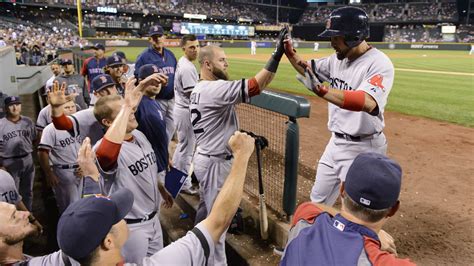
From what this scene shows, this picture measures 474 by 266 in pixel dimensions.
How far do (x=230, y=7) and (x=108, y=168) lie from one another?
66027 mm

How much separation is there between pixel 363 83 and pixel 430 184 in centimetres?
303

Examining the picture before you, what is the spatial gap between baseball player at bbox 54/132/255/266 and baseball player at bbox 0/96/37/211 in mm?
3799

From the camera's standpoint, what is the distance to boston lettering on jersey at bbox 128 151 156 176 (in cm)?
259

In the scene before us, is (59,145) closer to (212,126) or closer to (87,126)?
(87,126)

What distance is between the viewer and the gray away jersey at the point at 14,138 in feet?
15.4

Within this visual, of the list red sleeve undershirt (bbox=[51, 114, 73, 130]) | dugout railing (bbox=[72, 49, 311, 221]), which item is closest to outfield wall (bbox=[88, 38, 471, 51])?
dugout railing (bbox=[72, 49, 311, 221])

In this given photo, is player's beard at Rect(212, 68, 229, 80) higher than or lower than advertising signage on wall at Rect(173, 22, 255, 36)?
lower

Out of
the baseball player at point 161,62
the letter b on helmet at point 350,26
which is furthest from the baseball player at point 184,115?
the letter b on helmet at point 350,26

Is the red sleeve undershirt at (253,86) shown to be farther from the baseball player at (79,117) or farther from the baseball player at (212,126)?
the baseball player at (79,117)

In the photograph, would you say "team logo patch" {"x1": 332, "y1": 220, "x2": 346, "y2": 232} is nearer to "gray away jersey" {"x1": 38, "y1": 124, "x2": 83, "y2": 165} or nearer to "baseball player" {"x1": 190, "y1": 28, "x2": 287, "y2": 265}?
"baseball player" {"x1": 190, "y1": 28, "x2": 287, "y2": 265}

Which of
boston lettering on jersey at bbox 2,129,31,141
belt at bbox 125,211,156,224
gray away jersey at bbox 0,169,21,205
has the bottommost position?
belt at bbox 125,211,156,224

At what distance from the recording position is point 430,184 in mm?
5020

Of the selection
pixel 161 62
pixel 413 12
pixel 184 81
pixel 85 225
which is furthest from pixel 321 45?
pixel 85 225

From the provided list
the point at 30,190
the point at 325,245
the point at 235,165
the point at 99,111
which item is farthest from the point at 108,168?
the point at 30,190
